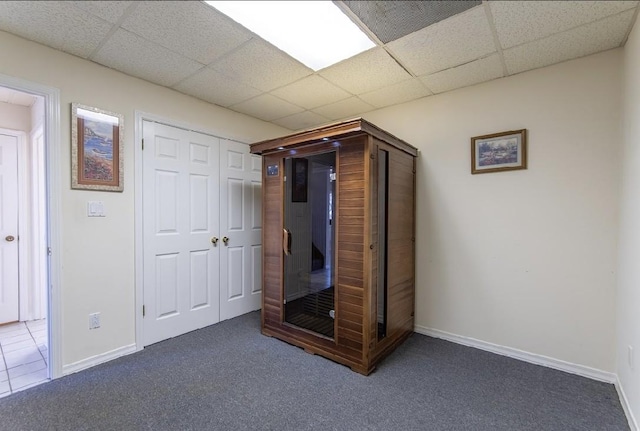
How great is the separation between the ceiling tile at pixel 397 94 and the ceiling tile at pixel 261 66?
791 mm

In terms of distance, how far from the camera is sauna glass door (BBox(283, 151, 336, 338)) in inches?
104

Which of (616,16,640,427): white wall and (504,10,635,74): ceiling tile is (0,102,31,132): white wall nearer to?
(504,10,635,74): ceiling tile

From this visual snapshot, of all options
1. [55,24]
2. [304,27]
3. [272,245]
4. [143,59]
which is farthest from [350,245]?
[55,24]

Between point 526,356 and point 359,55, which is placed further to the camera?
point 526,356

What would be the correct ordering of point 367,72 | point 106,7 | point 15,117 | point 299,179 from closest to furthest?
point 106,7, point 367,72, point 299,179, point 15,117

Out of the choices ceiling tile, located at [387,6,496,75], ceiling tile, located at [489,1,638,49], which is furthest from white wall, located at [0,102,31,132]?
ceiling tile, located at [489,1,638,49]

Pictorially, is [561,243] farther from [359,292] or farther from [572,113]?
[359,292]

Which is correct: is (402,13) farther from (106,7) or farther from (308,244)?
(308,244)

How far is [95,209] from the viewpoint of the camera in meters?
2.33

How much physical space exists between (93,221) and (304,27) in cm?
219

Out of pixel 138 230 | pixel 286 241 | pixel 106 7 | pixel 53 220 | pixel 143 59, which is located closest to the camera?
pixel 106 7

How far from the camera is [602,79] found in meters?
2.15

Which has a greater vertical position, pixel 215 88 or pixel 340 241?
pixel 215 88

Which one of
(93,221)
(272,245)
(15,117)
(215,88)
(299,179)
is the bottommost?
(272,245)
